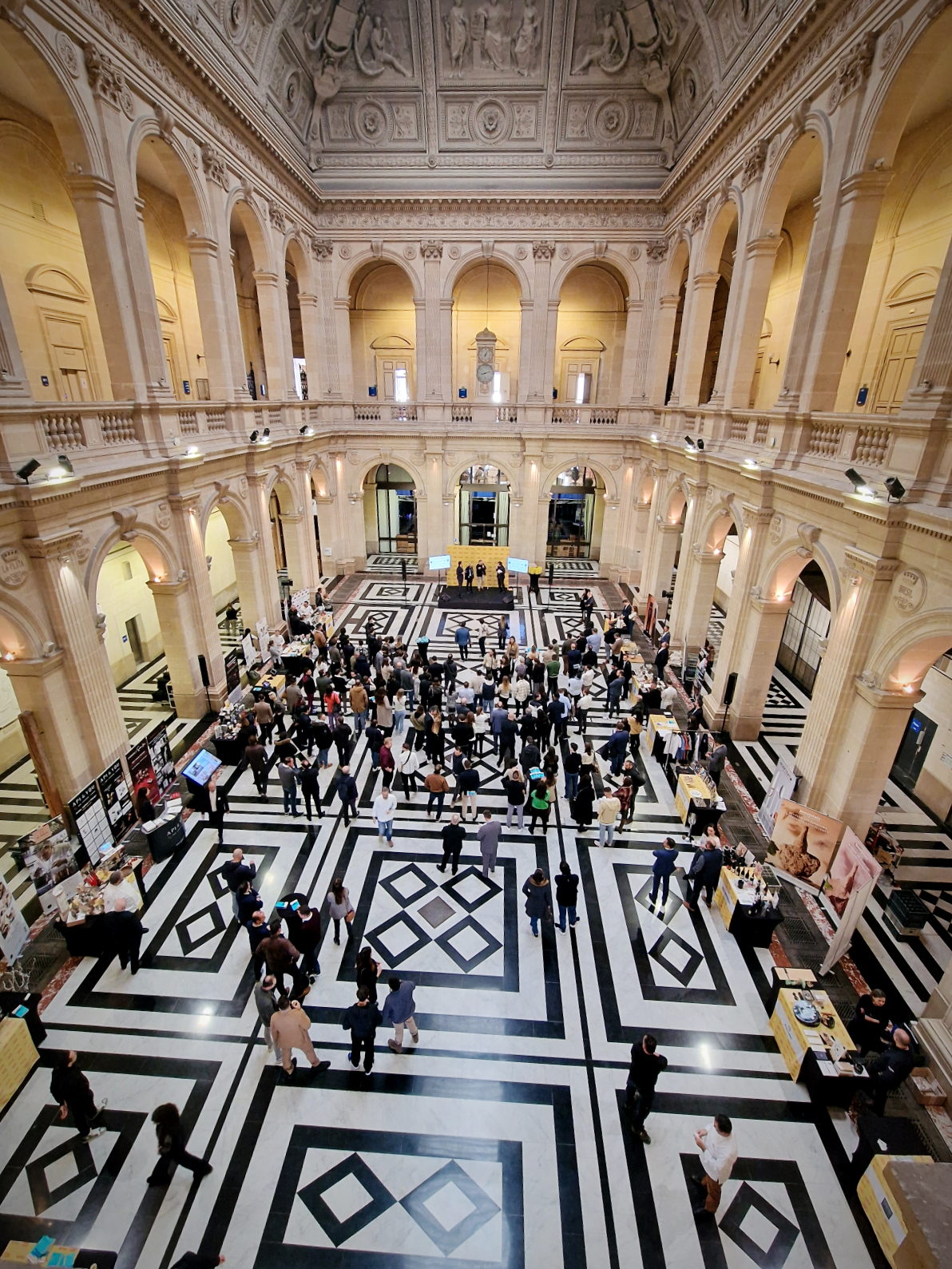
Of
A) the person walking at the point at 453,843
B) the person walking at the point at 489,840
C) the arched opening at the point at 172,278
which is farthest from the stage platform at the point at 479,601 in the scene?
the person walking at the point at 489,840

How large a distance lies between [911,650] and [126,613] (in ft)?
49.7

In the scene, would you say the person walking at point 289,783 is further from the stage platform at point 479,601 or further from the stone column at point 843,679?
the stage platform at point 479,601

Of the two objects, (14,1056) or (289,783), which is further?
(289,783)

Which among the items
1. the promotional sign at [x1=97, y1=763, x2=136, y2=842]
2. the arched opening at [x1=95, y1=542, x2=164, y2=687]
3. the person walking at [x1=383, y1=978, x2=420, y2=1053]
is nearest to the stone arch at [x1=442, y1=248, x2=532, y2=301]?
the arched opening at [x1=95, y1=542, x2=164, y2=687]

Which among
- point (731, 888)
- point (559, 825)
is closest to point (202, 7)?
point (559, 825)

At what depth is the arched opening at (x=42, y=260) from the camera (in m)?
10.4

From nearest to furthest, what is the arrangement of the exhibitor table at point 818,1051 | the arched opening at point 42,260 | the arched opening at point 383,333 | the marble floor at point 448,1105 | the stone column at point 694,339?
1. the marble floor at point 448,1105
2. the exhibitor table at point 818,1051
3. the arched opening at point 42,260
4. the stone column at point 694,339
5. the arched opening at point 383,333

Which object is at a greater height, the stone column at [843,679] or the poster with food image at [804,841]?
the stone column at [843,679]

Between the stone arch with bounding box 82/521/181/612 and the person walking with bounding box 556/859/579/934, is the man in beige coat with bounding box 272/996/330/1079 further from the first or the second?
the stone arch with bounding box 82/521/181/612

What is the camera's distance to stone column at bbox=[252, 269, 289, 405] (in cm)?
1567

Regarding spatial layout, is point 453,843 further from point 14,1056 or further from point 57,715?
point 57,715

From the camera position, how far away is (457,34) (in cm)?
1630

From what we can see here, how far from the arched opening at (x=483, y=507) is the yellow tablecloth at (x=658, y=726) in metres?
13.4

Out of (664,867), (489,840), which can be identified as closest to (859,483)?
(664,867)
